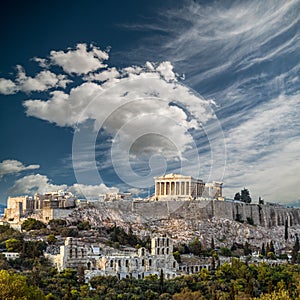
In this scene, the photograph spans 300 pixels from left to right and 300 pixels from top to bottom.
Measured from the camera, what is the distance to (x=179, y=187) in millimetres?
44312

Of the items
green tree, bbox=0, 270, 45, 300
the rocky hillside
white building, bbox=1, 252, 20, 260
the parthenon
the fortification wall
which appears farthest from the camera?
the parthenon

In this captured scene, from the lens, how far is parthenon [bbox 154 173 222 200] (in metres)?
44.1

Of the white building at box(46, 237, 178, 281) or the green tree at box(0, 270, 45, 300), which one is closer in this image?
the green tree at box(0, 270, 45, 300)

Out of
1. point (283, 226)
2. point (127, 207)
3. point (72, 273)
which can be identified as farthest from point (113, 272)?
point (283, 226)

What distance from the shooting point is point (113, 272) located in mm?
24969

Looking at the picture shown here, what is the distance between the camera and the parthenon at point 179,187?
44.1m

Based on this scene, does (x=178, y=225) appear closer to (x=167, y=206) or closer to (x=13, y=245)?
(x=167, y=206)

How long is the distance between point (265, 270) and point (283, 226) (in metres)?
20.7

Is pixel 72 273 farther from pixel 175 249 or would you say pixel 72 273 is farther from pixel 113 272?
pixel 175 249

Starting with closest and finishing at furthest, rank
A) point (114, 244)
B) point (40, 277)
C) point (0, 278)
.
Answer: point (0, 278) → point (40, 277) → point (114, 244)

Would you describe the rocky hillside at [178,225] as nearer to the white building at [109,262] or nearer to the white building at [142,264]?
the white building at [142,264]

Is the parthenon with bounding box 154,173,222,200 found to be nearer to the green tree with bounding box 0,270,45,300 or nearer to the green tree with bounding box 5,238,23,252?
the green tree with bounding box 5,238,23,252

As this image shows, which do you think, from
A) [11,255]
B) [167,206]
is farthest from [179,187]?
[11,255]

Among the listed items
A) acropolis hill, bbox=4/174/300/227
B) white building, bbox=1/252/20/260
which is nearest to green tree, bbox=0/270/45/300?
white building, bbox=1/252/20/260
